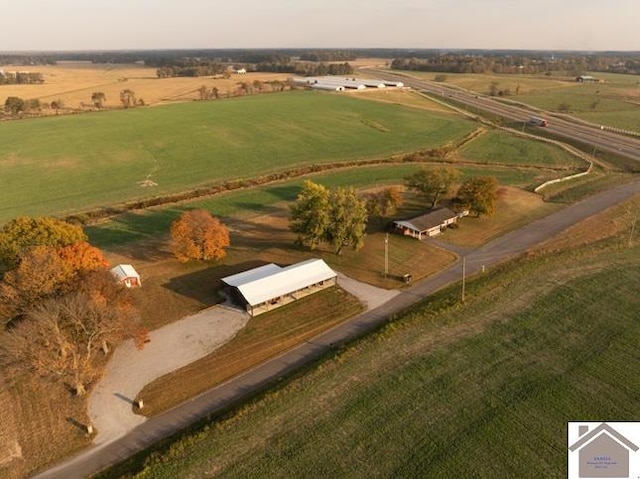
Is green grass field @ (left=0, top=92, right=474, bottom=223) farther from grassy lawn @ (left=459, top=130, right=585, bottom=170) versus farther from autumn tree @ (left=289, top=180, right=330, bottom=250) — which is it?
autumn tree @ (left=289, top=180, right=330, bottom=250)

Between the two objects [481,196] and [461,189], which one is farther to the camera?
[461,189]

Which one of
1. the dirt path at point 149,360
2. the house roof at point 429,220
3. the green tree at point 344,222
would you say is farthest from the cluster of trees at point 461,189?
the dirt path at point 149,360

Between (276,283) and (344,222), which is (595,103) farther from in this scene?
(276,283)

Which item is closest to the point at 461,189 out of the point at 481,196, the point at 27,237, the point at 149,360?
the point at 481,196

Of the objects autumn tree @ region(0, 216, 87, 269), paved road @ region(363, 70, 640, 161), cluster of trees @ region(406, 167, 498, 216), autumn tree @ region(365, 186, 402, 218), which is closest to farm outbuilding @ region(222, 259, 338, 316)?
autumn tree @ region(0, 216, 87, 269)

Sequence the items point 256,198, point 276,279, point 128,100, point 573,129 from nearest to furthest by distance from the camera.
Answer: point 276,279 < point 256,198 < point 573,129 < point 128,100
